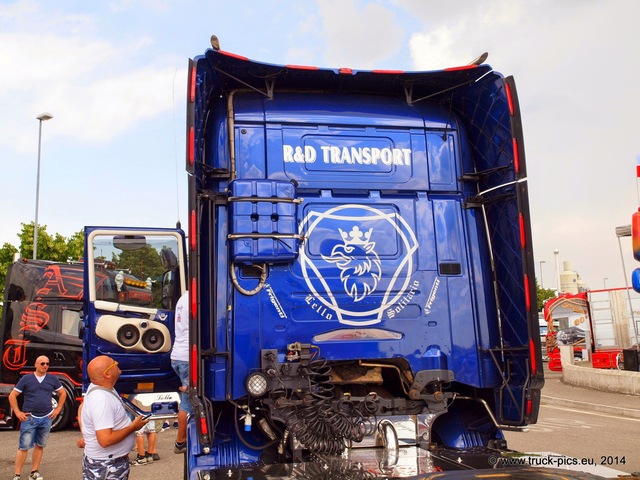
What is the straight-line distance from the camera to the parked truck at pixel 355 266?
5.03m

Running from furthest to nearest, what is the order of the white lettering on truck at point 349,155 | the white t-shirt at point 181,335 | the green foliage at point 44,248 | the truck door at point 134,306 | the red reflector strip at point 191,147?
the green foliage at point 44,248
the truck door at point 134,306
the white t-shirt at point 181,335
the white lettering on truck at point 349,155
the red reflector strip at point 191,147

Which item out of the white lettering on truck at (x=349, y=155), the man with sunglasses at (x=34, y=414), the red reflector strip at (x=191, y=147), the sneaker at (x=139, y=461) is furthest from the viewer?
the sneaker at (x=139, y=461)

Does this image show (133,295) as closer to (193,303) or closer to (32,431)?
(32,431)

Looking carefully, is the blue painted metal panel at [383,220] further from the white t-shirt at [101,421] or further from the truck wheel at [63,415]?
the truck wheel at [63,415]

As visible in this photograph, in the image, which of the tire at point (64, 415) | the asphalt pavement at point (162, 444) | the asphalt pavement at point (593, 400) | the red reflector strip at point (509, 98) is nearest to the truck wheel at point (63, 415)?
the tire at point (64, 415)

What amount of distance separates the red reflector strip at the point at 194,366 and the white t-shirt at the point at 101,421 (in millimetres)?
652

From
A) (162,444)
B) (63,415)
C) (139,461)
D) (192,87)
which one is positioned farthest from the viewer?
(63,415)

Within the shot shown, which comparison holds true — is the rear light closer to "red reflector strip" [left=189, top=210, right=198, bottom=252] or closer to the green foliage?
"red reflector strip" [left=189, top=210, right=198, bottom=252]

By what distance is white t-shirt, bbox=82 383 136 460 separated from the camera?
4875 mm

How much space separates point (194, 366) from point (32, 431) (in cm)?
509

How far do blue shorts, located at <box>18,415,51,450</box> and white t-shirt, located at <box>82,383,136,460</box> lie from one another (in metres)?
4.33

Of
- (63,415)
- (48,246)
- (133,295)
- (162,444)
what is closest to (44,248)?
(48,246)

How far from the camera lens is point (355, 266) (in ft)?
17.7

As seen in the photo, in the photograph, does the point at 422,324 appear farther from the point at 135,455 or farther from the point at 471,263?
the point at 135,455
